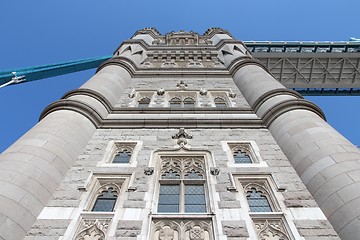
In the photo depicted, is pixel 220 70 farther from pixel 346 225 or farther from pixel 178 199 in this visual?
pixel 346 225

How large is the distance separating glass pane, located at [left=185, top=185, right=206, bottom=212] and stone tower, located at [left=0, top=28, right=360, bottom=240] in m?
0.03

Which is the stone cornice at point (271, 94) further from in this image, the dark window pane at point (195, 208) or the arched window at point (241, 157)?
the dark window pane at point (195, 208)

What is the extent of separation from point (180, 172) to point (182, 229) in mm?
2665

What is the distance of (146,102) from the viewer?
14.9 meters

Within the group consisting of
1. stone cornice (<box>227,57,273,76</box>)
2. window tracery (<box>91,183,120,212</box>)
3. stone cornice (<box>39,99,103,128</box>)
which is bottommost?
window tracery (<box>91,183,120,212</box>)

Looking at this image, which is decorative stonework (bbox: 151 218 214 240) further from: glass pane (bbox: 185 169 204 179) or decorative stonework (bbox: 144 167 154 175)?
glass pane (bbox: 185 169 204 179)

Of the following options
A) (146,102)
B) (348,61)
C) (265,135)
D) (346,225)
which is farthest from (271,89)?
(348,61)

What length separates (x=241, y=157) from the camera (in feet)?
32.9

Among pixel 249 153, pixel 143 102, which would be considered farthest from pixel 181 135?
pixel 143 102

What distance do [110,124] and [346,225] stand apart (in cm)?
774

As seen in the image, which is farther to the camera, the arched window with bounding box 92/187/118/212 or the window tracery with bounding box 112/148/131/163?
the window tracery with bounding box 112/148/131/163

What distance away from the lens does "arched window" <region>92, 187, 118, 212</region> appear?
25.4 ft

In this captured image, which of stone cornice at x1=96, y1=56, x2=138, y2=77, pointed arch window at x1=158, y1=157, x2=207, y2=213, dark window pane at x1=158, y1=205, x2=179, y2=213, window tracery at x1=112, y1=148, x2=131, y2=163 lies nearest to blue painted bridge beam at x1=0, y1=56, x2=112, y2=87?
stone cornice at x1=96, y1=56, x2=138, y2=77

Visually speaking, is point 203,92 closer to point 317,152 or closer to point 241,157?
point 241,157
